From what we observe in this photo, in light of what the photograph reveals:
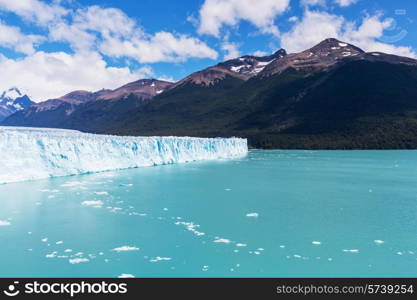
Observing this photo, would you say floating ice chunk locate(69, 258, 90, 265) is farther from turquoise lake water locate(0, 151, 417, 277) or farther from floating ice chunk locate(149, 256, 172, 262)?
floating ice chunk locate(149, 256, 172, 262)

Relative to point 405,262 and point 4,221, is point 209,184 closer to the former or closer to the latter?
point 4,221

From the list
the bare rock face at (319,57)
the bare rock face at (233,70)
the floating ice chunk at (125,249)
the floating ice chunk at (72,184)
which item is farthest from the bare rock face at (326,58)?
the floating ice chunk at (125,249)

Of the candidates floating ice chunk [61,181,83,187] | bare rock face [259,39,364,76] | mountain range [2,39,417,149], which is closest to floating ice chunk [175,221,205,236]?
floating ice chunk [61,181,83,187]

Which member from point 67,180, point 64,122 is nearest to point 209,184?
point 67,180

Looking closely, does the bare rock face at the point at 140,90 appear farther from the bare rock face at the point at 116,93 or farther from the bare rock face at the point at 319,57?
the bare rock face at the point at 319,57

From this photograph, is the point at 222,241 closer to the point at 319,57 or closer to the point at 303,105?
the point at 303,105
